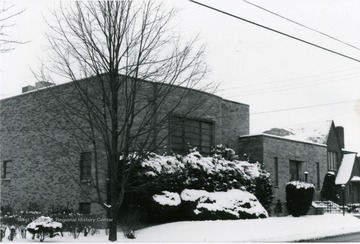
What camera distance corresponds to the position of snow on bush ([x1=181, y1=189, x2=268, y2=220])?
2164 cm

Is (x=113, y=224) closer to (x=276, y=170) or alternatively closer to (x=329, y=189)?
(x=276, y=170)

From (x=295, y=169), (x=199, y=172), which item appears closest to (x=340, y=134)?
(x=295, y=169)

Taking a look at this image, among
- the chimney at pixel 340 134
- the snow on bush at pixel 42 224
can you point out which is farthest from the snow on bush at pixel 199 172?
the chimney at pixel 340 134

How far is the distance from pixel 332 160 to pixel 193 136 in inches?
788

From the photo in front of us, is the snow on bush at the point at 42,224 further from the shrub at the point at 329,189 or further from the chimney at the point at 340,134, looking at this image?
the chimney at the point at 340,134

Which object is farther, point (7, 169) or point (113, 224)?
point (7, 169)

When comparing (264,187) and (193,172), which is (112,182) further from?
(264,187)

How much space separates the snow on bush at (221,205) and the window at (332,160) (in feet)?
62.4

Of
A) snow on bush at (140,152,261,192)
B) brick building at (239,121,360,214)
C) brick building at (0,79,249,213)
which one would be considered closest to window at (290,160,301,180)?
brick building at (239,121,360,214)

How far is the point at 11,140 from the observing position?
94.3ft

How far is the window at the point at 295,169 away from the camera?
32.8m

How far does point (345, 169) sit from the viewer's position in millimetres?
42312

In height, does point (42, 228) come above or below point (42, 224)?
below

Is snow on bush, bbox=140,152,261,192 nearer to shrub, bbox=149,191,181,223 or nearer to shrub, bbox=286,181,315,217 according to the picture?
shrub, bbox=149,191,181,223
